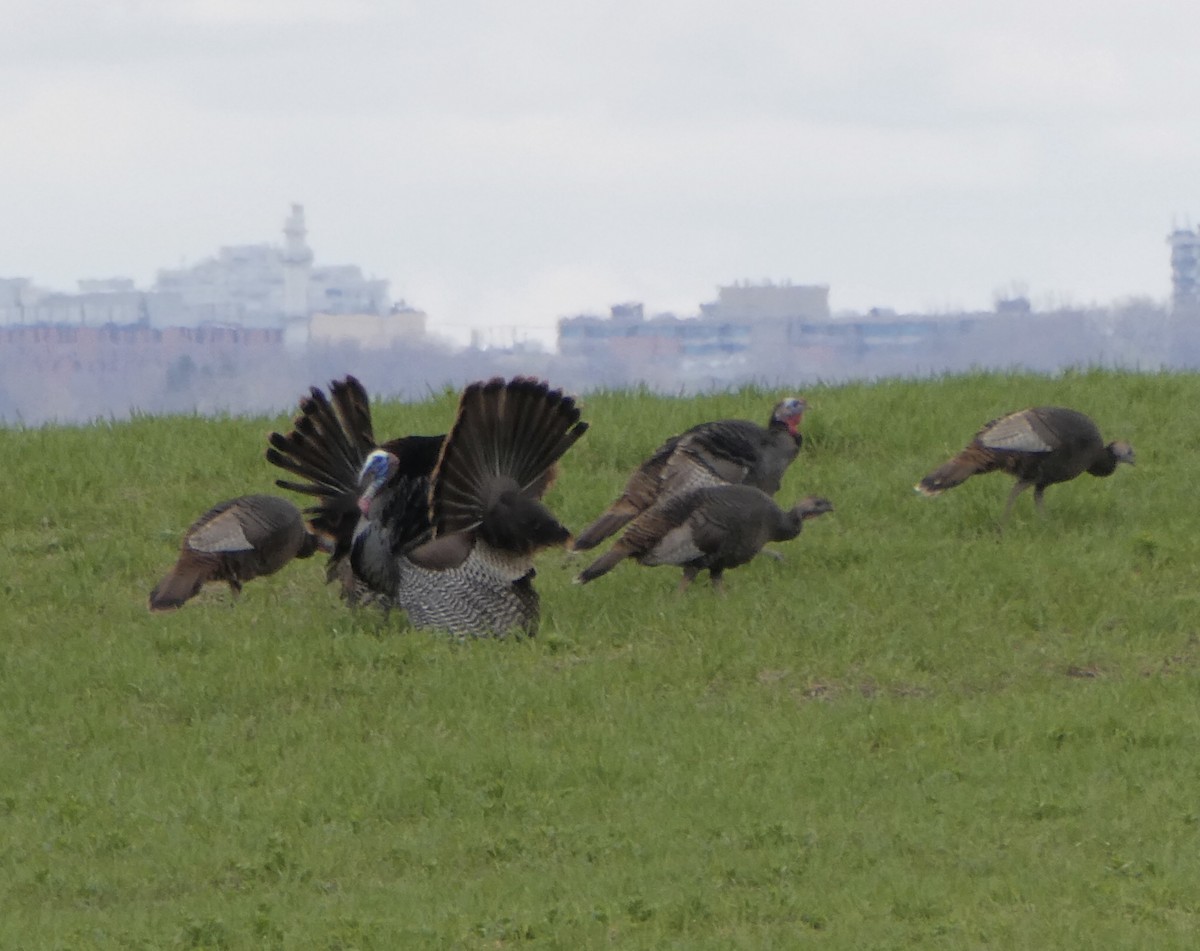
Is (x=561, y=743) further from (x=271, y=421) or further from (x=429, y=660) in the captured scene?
(x=271, y=421)

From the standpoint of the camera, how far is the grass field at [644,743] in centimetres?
695

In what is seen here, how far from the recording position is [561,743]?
9227 mm

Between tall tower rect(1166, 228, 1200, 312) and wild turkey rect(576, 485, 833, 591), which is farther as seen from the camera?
tall tower rect(1166, 228, 1200, 312)

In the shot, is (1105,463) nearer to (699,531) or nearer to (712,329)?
(699,531)

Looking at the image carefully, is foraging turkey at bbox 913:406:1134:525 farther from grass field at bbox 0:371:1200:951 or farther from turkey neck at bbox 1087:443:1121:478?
grass field at bbox 0:371:1200:951

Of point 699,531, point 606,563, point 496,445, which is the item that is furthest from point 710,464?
point 496,445

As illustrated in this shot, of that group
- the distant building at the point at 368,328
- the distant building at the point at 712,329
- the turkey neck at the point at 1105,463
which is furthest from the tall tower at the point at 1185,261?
the turkey neck at the point at 1105,463

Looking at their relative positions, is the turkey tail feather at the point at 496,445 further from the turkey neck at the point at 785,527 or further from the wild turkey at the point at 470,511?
the turkey neck at the point at 785,527

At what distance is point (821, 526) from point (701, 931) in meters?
7.49

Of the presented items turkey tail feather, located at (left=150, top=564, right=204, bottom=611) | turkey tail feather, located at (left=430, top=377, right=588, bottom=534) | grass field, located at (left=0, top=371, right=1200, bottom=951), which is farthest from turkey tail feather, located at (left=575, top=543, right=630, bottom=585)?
turkey tail feather, located at (left=150, top=564, right=204, bottom=611)

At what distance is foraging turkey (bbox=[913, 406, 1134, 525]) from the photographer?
13.2 m

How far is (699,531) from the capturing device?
1168 centimetres

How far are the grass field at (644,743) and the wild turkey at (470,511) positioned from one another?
32 cm

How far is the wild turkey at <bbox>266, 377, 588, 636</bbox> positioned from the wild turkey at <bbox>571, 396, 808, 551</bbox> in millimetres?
1040
